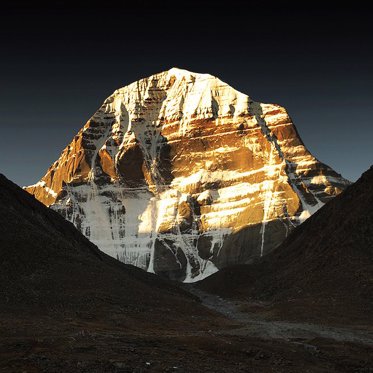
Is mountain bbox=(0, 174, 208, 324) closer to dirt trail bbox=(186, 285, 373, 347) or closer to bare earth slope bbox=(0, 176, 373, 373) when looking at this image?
bare earth slope bbox=(0, 176, 373, 373)

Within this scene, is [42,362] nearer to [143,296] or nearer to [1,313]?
[1,313]

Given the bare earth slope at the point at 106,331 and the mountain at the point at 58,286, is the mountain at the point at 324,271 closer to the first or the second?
the bare earth slope at the point at 106,331

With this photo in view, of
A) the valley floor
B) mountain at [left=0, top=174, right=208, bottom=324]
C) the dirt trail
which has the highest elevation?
mountain at [left=0, top=174, right=208, bottom=324]

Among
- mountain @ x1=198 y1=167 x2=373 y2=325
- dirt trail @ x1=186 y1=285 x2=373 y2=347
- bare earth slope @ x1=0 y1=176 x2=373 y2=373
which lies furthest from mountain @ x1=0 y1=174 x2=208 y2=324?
mountain @ x1=198 y1=167 x2=373 y2=325

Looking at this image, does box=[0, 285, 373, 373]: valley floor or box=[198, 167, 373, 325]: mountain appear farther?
box=[198, 167, 373, 325]: mountain

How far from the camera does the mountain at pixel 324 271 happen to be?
7706cm

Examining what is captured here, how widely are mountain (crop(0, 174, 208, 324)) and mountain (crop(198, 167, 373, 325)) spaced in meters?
19.6

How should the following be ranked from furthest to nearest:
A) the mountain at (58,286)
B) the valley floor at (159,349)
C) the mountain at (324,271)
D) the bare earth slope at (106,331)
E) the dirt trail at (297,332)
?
the mountain at (324,271)
the mountain at (58,286)
the dirt trail at (297,332)
the bare earth slope at (106,331)
the valley floor at (159,349)

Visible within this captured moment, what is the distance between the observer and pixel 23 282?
207 feet

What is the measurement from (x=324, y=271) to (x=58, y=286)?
48451 mm

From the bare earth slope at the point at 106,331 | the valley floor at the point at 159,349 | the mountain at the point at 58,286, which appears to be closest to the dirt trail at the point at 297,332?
the valley floor at the point at 159,349

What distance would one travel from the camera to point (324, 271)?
95125mm

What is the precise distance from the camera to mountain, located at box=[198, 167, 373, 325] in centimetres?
7706

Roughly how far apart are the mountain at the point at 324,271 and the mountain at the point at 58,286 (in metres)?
19.6
